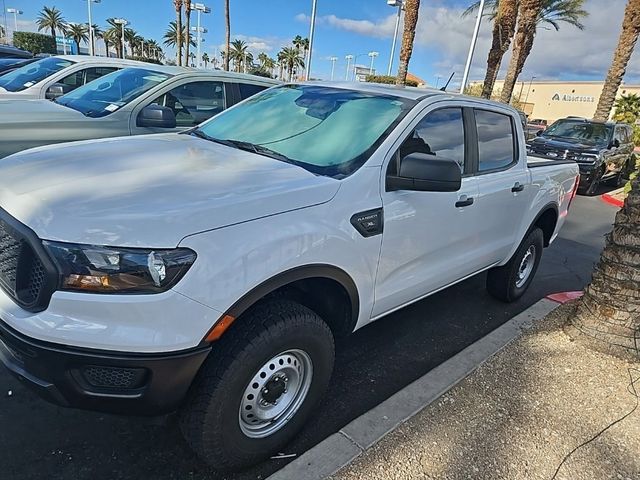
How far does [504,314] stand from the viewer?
441 centimetres

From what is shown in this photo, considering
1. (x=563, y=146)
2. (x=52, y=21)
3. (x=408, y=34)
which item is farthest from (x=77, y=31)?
(x=563, y=146)

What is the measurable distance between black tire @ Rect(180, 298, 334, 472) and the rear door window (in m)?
2.02

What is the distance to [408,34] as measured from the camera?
1864 centimetres

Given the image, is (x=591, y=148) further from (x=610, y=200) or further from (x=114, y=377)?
(x=114, y=377)

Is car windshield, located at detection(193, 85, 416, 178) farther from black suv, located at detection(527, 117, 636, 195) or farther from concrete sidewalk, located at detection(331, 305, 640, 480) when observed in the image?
black suv, located at detection(527, 117, 636, 195)

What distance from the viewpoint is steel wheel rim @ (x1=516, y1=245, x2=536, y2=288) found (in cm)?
457

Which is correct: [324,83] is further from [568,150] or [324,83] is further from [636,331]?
[568,150]

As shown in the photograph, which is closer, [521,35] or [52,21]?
[521,35]

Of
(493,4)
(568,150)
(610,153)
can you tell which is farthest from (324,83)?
(493,4)

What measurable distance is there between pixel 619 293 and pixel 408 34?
17464 millimetres

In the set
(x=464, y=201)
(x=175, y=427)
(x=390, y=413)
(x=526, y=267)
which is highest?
(x=464, y=201)

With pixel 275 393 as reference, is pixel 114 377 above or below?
above

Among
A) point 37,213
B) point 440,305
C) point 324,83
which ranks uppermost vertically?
point 324,83

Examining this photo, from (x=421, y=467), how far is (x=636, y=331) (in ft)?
6.98
